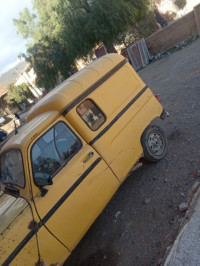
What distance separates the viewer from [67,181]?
325 cm

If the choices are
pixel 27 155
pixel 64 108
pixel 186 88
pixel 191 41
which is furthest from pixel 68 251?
pixel 191 41

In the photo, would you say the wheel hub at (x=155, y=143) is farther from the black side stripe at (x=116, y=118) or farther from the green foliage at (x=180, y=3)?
the green foliage at (x=180, y=3)

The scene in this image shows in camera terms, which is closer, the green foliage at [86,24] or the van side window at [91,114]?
the van side window at [91,114]

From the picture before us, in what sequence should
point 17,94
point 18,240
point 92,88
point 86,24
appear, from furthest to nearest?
point 17,94, point 86,24, point 92,88, point 18,240

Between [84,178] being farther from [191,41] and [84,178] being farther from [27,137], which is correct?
[191,41]

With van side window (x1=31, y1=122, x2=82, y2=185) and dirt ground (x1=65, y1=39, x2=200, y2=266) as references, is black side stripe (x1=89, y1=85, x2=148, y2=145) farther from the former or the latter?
dirt ground (x1=65, y1=39, x2=200, y2=266)

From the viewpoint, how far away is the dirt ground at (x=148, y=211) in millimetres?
3277

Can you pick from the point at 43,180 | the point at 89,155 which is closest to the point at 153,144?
the point at 89,155

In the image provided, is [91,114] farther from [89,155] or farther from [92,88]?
[89,155]

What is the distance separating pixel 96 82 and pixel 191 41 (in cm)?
1118

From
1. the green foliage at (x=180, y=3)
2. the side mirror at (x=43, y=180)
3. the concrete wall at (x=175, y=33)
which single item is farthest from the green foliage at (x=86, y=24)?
the side mirror at (x=43, y=180)

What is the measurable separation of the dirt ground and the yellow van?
521 mm

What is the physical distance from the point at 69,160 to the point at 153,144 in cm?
200

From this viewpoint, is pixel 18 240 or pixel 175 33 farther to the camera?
pixel 175 33
